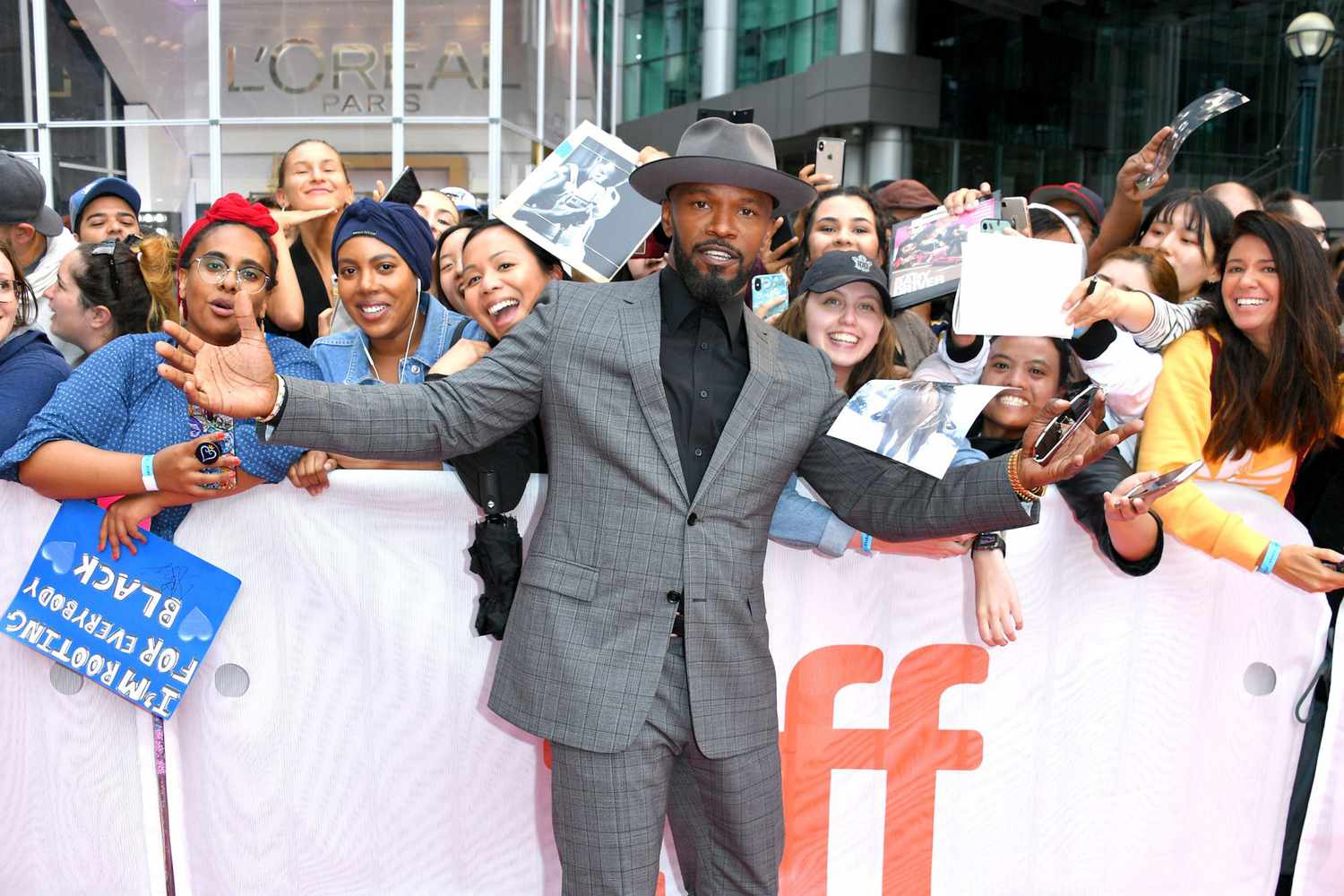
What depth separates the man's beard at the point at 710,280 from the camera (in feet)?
8.11

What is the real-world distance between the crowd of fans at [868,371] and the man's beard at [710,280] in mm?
119

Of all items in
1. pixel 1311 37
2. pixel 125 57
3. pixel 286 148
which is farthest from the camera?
pixel 125 57

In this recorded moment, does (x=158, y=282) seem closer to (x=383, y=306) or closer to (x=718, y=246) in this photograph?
(x=383, y=306)

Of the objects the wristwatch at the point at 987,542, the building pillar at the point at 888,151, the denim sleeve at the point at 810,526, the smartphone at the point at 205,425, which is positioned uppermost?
the building pillar at the point at 888,151

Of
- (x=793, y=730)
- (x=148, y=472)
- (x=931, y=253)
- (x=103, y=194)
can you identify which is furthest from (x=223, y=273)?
(x=103, y=194)

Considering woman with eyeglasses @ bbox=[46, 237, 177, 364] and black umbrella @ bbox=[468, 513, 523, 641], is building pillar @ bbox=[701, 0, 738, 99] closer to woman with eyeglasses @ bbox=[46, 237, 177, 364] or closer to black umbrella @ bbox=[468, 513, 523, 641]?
woman with eyeglasses @ bbox=[46, 237, 177, 364]

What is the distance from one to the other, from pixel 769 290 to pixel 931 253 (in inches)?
29.1

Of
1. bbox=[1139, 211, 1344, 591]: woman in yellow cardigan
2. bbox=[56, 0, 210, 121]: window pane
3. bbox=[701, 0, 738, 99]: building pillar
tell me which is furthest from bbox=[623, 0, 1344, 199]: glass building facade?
bbox=[1139, 211, 1344, 591]: woman in yellow cardigan

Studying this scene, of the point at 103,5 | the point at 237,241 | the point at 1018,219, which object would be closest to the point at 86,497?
the point at 237,241

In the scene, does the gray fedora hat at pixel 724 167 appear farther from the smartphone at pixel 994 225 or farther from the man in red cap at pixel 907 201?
the man in red cap at pixel 907 201

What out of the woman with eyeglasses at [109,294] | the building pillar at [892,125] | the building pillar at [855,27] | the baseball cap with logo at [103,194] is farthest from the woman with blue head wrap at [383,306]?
the building pillar at [855,27]

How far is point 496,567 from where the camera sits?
2.76m

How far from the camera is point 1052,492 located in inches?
118

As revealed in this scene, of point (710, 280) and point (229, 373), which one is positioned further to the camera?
point (710, 280)
